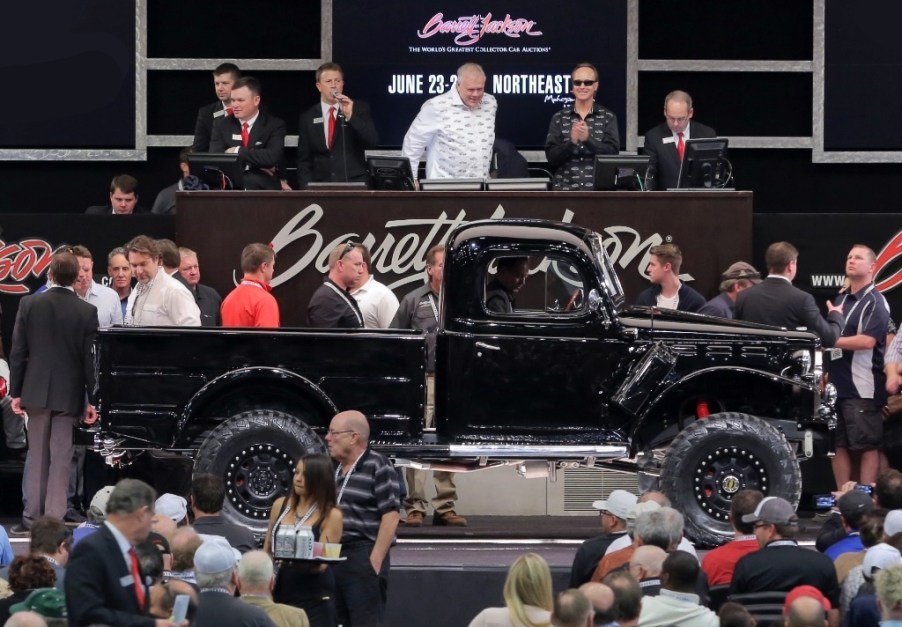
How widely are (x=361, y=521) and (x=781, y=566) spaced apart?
6.95 ft

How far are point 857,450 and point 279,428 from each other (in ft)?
15.5

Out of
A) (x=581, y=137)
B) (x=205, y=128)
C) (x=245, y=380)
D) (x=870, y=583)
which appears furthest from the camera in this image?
(x=205, y=128)

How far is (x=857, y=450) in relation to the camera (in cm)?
1389

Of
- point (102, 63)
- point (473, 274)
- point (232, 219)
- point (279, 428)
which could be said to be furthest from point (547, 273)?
point (102, 63)

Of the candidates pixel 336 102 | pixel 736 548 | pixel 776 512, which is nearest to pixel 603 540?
pixel 736 548

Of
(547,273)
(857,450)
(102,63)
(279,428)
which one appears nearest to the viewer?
(279,428)

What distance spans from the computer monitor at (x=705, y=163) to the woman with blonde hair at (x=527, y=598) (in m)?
7.58

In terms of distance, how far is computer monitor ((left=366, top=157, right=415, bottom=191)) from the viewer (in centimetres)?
1450

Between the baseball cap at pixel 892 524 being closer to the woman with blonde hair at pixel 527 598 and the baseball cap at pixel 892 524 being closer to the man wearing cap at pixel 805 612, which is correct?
the man wearing cap at pixel 805 612

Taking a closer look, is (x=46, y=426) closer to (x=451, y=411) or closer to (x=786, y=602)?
(x=451, y=411)

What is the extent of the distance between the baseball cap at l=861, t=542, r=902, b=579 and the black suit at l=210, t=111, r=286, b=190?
7.54 metres

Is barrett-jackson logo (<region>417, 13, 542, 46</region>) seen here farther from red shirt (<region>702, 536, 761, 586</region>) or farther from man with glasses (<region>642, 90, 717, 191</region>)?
red shirt (<region>702, 536, 761, 586</region>)

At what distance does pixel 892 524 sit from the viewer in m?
9.27

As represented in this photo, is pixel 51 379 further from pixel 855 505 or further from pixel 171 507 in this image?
pixel 855 505
